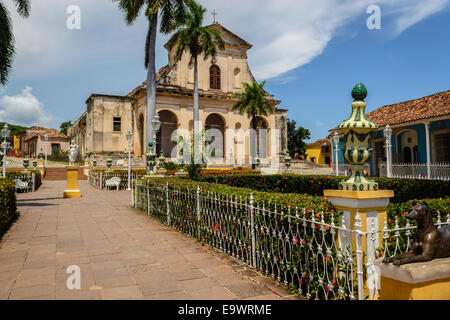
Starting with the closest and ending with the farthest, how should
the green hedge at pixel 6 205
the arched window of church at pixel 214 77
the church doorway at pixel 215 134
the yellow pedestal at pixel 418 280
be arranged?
the yellow pedestal at pixel 418 280
the green hedge at pixel 6 205
the arched window of church at pixel 214 77
the church doorway at pixel 215 134

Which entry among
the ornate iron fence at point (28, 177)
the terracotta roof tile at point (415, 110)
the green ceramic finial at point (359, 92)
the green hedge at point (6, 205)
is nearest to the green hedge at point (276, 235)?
the green ceramic finial at point (359, 92)

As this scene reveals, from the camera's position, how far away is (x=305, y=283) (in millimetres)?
3566

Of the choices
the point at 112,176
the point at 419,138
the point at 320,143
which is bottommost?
the point at 112,176

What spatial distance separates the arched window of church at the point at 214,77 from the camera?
31.5 m

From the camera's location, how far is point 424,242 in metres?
2.71

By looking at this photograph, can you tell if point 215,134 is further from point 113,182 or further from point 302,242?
point 302,242

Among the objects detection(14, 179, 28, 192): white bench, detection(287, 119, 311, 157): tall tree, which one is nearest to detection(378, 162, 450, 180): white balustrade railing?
detection(14, 179, 28, 192): white bench

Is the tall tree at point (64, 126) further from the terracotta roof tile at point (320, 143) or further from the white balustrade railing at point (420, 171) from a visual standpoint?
the white balustrade railing at point (420, 171)

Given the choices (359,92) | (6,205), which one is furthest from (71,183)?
(359,92)

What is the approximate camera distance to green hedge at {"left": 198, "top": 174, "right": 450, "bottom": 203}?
8773 mm

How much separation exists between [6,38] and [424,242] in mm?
13219

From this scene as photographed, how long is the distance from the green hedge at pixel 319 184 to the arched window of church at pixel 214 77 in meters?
20.1
